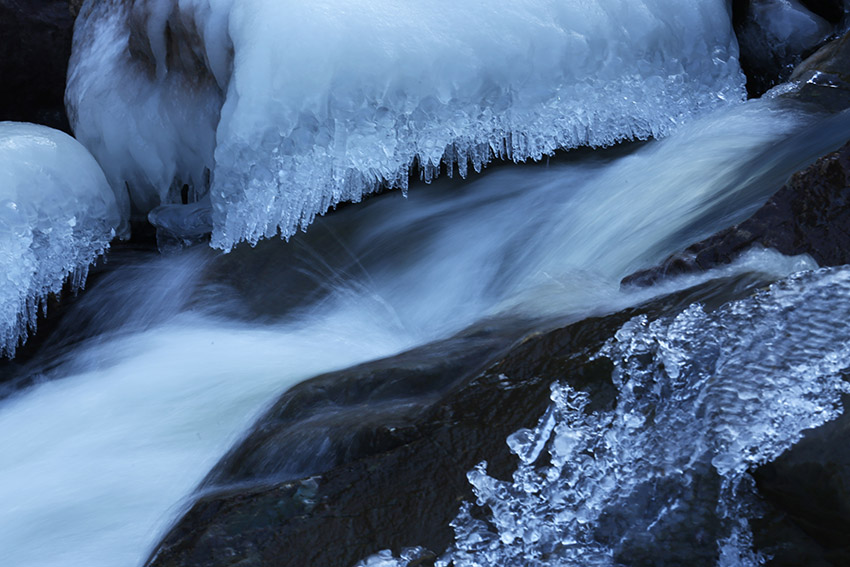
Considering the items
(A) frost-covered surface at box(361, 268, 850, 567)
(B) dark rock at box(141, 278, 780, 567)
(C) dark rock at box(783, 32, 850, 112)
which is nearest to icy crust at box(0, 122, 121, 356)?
(B) dark rock at box(141, 278, 780, 567)

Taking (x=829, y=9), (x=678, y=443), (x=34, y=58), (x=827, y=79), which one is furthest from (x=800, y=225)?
(x=34, y=58)

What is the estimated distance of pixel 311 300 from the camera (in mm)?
3061

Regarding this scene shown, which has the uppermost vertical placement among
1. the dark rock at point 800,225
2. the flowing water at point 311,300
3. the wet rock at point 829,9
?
the wet rock at point 829,9

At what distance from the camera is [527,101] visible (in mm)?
3303

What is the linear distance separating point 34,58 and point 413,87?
2.47m

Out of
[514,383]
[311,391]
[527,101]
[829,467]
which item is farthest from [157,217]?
[829,467]

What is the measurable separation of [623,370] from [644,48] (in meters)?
1.96

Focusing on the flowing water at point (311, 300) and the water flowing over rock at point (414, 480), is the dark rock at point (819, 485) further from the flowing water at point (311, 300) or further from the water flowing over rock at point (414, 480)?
the flowing water at point (311, 300)

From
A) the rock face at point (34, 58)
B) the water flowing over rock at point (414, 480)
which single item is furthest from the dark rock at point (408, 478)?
the rock face at point (34, 58)

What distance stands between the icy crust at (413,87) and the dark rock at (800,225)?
1.25m

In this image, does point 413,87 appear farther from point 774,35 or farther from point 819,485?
point 819,485

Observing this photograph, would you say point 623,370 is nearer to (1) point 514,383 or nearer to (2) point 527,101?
(1) point 514,383

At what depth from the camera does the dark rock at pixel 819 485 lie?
1.59 metres

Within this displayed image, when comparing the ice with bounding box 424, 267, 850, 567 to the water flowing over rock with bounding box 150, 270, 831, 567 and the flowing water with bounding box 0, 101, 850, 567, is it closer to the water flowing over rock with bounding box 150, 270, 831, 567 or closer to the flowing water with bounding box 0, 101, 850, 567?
the water flowing over rock with bounding box 150, 270, 831, 567
